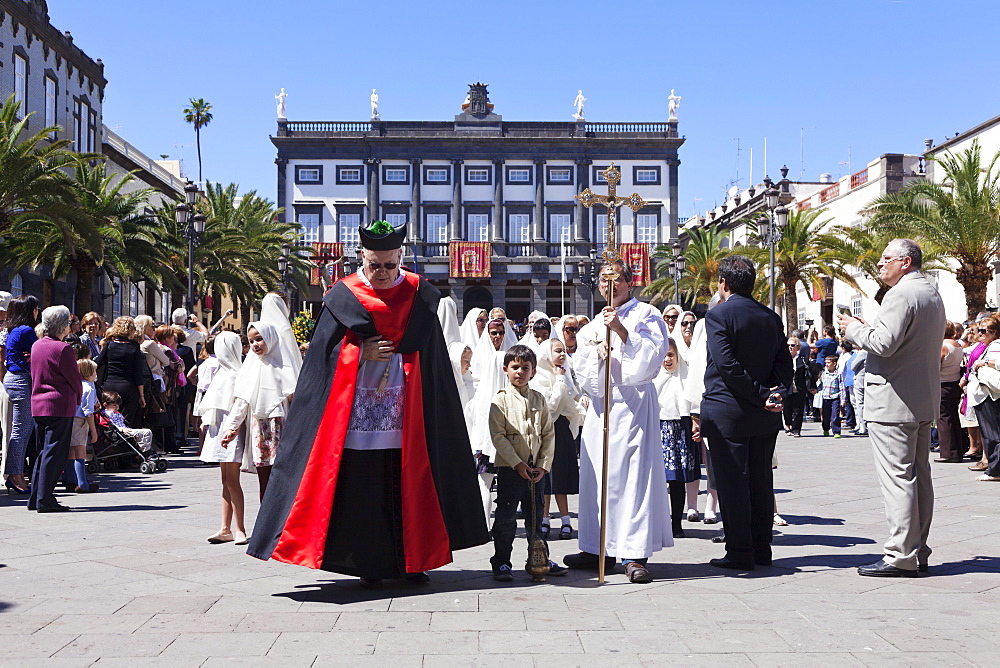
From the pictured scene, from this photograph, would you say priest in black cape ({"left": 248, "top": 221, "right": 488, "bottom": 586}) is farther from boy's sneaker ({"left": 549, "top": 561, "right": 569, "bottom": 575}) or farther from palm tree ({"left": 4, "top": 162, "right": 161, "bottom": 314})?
palm tree ({"left": 4, "top": 162, "right": 161, "bottom": 314})

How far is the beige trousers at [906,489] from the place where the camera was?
640 centimetres

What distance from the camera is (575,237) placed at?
61188mm

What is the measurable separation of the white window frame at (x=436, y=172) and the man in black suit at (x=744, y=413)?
55.7m

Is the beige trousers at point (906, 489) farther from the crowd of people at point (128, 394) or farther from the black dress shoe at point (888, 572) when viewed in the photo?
the crowd of people at point (128, 394)

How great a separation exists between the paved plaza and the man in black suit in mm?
289

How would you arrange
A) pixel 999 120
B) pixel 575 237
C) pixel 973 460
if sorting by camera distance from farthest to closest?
1. pixel 575 237
2. pixel 999 120
3. pixel 973 460

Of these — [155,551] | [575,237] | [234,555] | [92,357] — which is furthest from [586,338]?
[575,237]

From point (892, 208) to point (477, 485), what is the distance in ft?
78.7

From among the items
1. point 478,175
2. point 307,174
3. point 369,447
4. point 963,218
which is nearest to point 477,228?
point 478,175

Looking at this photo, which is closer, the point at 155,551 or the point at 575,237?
the point at 155,551

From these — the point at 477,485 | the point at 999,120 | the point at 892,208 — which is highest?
the point at 999,120

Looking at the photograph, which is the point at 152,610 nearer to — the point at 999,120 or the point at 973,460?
the point at 973,460

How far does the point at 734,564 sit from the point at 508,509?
58.5 inches

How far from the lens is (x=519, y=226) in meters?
61.8
